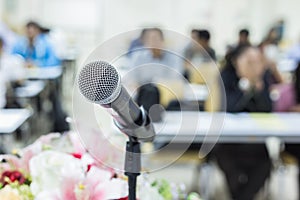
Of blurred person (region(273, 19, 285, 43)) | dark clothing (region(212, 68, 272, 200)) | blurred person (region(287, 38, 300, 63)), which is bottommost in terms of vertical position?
dark clothing (region(212, 68, 272, 200))

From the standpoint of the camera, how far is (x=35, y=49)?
214 inches

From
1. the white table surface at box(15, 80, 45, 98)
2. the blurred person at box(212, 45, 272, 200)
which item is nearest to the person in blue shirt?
the white table surface at box(15, 80, 45, 98)

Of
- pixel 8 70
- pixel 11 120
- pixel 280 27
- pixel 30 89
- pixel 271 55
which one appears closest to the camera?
pixel 11 120

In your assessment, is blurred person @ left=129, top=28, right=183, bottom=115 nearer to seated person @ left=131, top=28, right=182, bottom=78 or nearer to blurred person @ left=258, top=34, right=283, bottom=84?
seated person @ left=131, top=28, right=182, bottom=78

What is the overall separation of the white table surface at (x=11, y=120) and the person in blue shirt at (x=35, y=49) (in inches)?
82.4

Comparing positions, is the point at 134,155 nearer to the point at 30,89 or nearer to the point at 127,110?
the point at 127,110

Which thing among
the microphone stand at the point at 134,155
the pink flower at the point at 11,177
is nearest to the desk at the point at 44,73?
the pink flower at the point at 11,177

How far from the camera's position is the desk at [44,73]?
4910 millimetres

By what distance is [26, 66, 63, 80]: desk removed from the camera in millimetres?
4910

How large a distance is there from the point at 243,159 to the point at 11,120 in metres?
1.41

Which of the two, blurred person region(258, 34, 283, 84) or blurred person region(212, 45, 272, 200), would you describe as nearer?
blurred person region(212, 45, 272, 200)

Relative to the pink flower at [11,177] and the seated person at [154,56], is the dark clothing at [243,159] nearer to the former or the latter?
the seated person at [154,56]

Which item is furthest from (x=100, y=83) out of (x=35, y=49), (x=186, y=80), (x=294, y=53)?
(x=294, y=53)

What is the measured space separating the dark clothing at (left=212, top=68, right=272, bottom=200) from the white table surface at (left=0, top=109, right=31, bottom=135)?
47.0 inches
